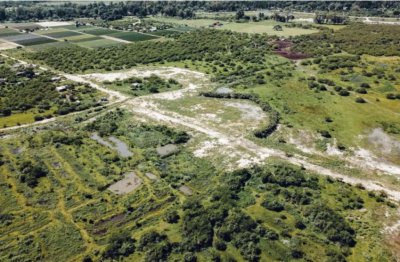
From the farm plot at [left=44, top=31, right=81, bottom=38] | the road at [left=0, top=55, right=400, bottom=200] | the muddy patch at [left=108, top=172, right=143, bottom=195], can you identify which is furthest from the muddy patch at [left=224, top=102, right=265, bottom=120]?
the farm plot at [left=44, top=31, right=81, bottom=38]

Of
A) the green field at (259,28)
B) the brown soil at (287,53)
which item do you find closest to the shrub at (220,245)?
the brown soil at (287,53)

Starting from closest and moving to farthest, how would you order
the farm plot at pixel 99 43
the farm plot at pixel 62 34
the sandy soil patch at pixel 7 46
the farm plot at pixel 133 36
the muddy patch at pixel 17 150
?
the muddy patch at pixel 17 150, the sandy soil patch at pixel 7 46, the farm plot at pixel 99 43, the farm plot at pixel 133 36, the farm plot at pixel 62 34

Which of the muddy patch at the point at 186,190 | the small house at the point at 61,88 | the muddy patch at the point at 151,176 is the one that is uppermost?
the small house at the point at 61,88

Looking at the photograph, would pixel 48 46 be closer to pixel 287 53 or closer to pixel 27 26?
pixel 27 26

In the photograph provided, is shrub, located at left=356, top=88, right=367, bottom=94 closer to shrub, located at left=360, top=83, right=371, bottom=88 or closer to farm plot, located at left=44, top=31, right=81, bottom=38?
shrub, located at left=360, top=83, right=371, bottom=88

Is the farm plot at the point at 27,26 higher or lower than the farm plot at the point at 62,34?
higher

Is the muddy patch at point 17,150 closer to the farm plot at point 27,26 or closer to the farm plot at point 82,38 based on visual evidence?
the farm plot at point 82,38
